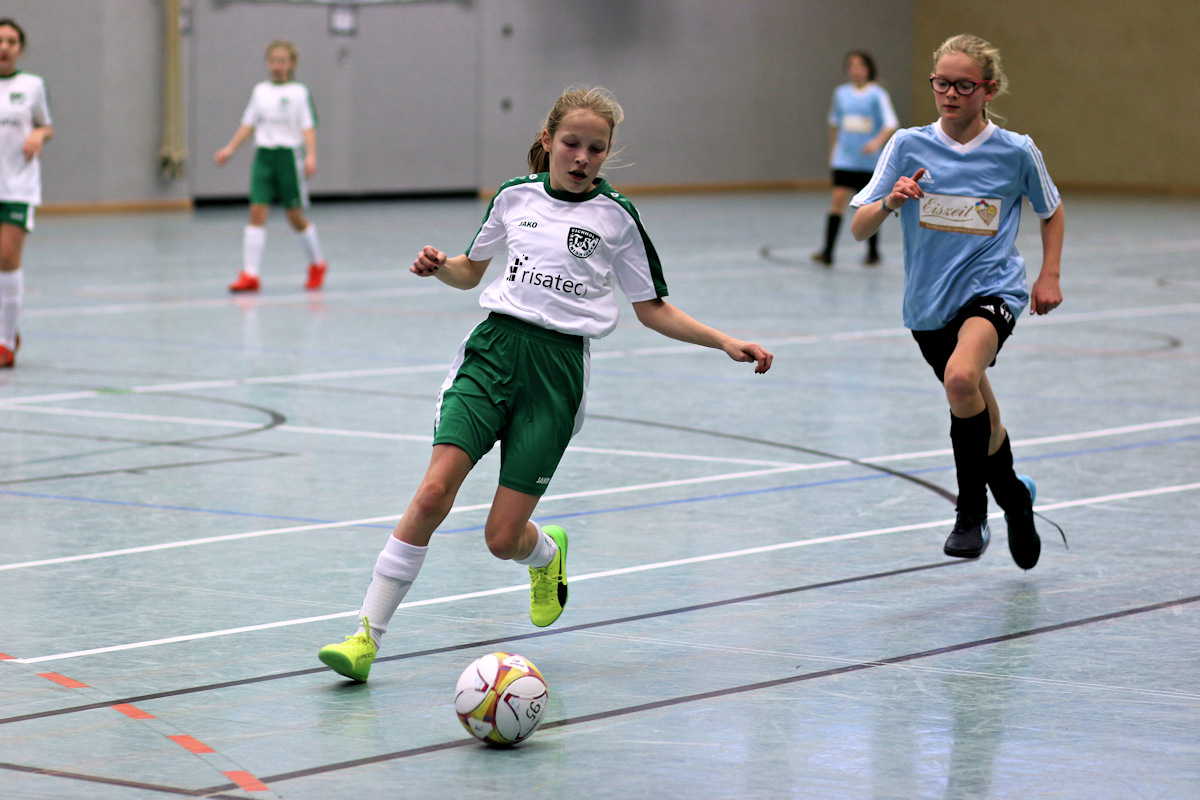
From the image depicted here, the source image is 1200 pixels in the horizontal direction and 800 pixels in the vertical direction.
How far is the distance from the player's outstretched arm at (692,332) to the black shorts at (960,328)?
4.07 ft

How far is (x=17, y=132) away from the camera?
1031cm

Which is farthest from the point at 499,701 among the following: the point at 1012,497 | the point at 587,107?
the point at 1012,497

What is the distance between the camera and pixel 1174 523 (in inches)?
263

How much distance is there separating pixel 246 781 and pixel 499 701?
616 mm

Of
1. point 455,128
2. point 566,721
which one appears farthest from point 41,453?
point 455,128

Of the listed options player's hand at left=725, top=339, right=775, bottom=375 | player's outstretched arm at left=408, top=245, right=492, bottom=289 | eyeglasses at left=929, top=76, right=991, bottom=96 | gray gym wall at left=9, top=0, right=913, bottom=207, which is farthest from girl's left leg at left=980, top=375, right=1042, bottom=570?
gray gym wall at left=9, top=0, right=913, bottom=207

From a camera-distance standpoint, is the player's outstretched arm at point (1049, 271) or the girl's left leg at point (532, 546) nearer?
the girl's left leg at point (532, 546)

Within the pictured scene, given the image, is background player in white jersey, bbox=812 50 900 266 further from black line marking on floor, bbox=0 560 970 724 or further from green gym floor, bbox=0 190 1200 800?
black line marking on floor, bbox=0 560 970 724

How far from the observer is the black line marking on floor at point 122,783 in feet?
12.1

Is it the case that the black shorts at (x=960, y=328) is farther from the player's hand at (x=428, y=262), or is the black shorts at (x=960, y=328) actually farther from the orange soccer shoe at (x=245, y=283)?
the orange soccer shoe at (x=245, y=283)

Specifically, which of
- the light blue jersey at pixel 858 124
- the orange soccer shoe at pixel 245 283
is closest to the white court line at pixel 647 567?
the orange soccer shoe at pixel 245 283

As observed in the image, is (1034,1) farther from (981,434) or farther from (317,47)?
(981,434)

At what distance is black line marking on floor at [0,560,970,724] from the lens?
4324 millimetres

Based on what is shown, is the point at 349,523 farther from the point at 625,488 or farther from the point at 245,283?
the point at 245,283
